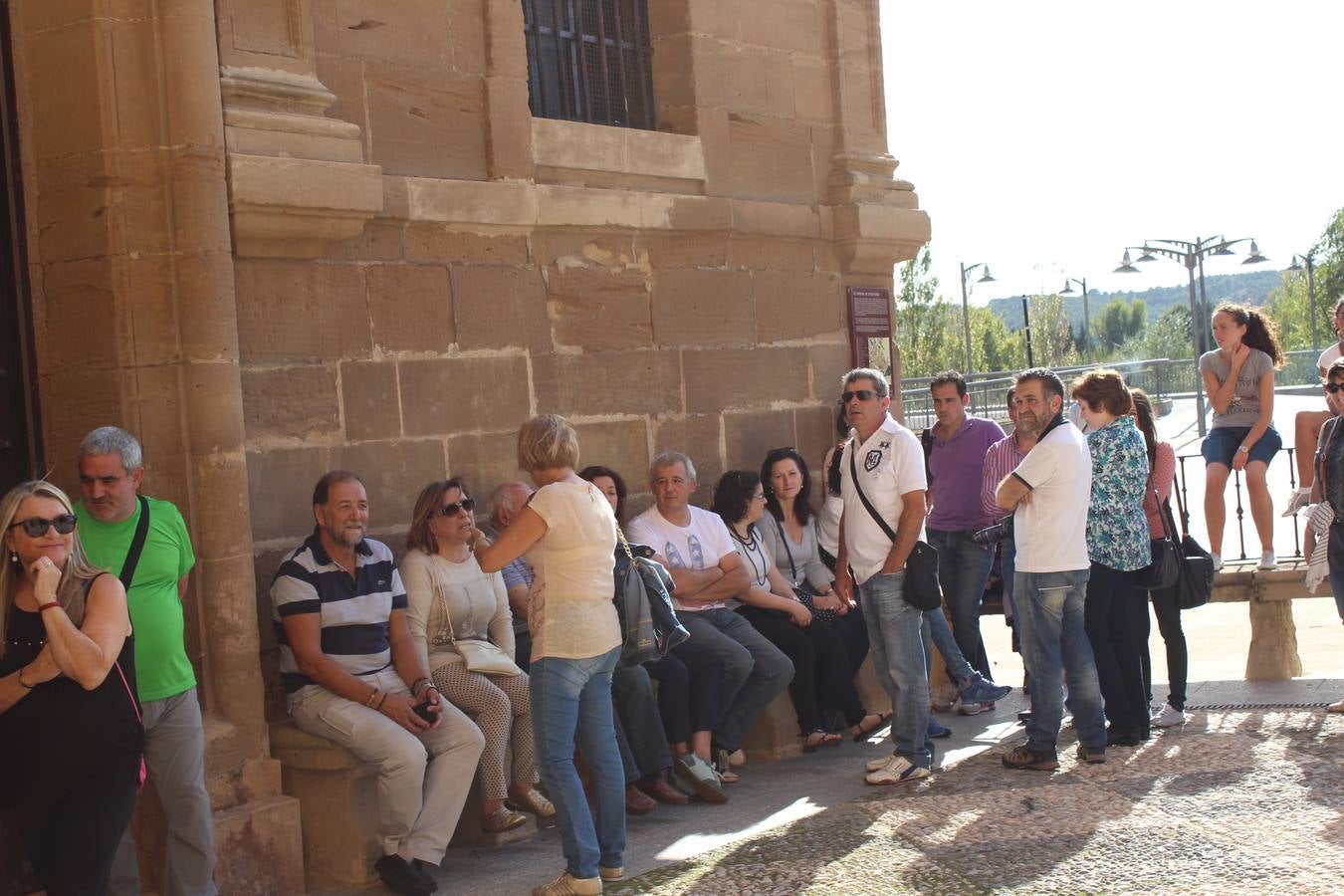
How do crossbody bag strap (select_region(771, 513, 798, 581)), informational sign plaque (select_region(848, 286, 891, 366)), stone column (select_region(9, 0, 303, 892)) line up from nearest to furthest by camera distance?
stone column (select_region(9, 0, 303, 892)) < crossbody bag strap (select_region(771, 513, 798, 581)) < informational sign plaque (select_region(848, 286, 891, 366))

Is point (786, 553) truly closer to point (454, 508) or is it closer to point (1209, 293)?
point (454, 508)

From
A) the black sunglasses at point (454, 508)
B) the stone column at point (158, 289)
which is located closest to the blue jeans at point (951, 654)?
the black sunglasses at point (454, 508)

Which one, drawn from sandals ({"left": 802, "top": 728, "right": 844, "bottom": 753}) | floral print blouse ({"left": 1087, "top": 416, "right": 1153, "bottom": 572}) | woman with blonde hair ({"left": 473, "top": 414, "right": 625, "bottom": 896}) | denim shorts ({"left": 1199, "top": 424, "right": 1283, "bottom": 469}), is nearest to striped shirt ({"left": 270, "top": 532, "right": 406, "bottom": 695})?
woman with blonde hair ({"left": 473, "top": 414, "right": 625, "bottom": 896})

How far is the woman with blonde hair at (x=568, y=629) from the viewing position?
532cm

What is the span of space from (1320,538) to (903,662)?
230 cm

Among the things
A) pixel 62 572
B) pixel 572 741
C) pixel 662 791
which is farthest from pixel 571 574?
pixel 662 791

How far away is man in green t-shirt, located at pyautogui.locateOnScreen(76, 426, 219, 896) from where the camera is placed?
5184mm

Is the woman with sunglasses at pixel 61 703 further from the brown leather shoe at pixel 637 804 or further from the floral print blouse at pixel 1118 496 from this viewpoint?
the floral print blouse at pixel 1118 496

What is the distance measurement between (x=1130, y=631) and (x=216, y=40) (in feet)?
15.6

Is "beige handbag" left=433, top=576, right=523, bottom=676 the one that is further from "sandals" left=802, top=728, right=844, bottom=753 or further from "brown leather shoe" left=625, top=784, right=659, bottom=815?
"sandals" left=802, top=728, right=844, bottom=753

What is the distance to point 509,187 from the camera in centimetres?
719

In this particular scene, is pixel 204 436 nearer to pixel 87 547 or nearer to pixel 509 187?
pixel 87 547

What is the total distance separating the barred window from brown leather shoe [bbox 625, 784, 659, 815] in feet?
11.1

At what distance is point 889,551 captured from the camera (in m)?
6.86
